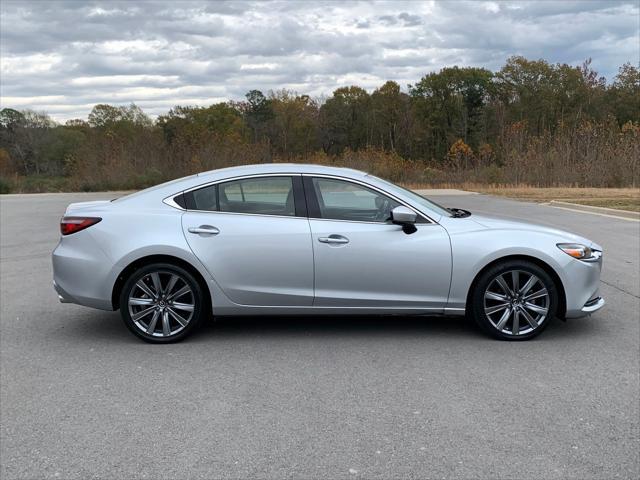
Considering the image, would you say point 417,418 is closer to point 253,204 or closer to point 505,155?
point 253,204

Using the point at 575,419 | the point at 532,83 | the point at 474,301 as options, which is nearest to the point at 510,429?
the point at 575,419

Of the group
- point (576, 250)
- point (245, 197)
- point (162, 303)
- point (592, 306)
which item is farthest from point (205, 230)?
point (592, 306)

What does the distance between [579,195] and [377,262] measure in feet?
61.8

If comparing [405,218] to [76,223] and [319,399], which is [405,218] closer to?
[319,399]

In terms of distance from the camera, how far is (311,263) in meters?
5.23

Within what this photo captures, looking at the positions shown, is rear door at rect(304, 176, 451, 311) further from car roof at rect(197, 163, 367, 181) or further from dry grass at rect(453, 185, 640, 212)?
dry grass at rect(453, 185, 640, 212)

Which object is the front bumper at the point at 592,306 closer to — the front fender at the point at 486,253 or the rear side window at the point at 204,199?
the front fender at the point at 486,253

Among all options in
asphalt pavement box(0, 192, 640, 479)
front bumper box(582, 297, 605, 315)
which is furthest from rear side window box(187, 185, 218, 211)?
front bumper box(582, 297, 605, 315)

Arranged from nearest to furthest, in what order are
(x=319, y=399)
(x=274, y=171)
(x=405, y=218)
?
1. (x=319, y=399)
2. (x=405, y=218)
3. (x=274, y=171)

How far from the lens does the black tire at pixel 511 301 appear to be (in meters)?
5.28

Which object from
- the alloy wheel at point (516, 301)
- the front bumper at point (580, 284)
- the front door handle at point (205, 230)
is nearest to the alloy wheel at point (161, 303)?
the front door handle at point (205, 230)

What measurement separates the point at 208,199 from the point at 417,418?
273 cm

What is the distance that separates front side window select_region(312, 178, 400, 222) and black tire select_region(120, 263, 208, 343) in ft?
4.34

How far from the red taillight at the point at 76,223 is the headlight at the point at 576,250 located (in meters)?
4.09
